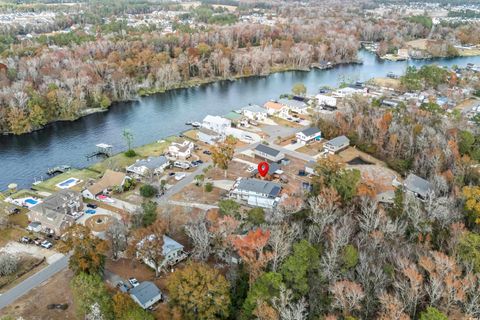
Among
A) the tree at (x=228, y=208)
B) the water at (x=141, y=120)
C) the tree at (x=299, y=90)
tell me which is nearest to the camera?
the tree at (x=228, y=208)

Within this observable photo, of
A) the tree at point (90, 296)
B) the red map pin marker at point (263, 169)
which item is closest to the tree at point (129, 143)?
the red map pin marker at point (263, 169)

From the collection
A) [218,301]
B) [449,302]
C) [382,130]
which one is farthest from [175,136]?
[449,302]

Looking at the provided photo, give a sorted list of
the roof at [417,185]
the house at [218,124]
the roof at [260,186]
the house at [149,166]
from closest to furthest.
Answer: the roof at [260,186]
the roof at [417,185]
the house at [149,166]
the house at [218,124]

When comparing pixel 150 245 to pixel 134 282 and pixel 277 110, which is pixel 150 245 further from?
pixel 277 110

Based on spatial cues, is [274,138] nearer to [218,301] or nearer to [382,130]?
[382,130]

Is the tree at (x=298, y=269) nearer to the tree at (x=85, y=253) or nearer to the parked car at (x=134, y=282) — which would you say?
the parked car at (x=134, y=282)

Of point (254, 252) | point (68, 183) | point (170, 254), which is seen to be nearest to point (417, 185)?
point (254, 252)
